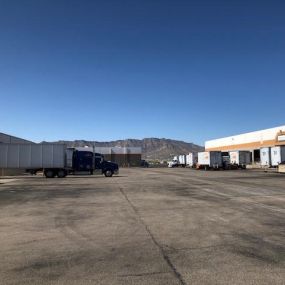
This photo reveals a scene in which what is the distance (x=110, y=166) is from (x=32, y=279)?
147 feet

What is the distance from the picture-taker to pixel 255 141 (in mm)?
100688

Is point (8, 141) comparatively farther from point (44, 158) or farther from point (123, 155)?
point (123, 155)

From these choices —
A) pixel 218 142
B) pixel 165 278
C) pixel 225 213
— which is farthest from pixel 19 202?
pixel 218 142

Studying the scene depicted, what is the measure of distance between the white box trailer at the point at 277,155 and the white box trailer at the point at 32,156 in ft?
112

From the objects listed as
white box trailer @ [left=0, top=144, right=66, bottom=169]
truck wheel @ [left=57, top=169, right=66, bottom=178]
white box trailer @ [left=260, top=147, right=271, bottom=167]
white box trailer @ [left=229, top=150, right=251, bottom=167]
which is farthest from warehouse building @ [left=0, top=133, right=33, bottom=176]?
white box trailer @ [left=260, top=147, right=271, bottom=167]

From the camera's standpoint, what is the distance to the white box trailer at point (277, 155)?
225ft

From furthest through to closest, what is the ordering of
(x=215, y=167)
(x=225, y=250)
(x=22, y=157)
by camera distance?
(x=215, y=167) → (x=22, y=157) → (x=225, y=250)

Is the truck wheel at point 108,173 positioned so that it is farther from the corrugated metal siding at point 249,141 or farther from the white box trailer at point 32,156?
the corrugated metal siding at point 249,141

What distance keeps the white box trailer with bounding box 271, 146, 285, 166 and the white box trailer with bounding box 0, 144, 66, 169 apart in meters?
34.1

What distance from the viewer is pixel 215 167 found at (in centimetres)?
7856

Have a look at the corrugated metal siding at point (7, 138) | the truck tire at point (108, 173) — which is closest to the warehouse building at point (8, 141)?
the corrugated metal siding at point (7, 138)

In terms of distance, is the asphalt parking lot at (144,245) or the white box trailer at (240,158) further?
the white box trailer at (240,158)

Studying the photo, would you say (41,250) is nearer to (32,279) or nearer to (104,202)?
(32,279)

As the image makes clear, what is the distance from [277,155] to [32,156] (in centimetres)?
3807
